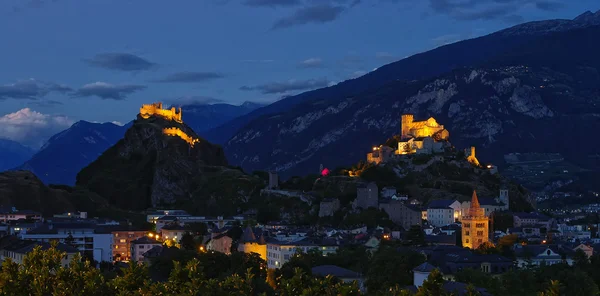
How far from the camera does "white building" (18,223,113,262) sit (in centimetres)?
10600

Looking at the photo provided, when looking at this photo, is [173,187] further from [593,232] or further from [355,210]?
[593,232]

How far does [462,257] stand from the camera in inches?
3465

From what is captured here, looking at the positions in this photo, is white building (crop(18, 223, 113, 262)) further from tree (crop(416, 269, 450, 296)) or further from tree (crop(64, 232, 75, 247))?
tree (crop(416, 269, 450, 296))

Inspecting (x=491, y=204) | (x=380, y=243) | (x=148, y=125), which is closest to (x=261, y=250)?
(x=380, y=243)

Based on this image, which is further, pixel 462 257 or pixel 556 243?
pixel 556 243

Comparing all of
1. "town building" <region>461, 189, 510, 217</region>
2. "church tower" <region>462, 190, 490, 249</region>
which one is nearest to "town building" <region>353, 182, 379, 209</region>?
"town building" <region>461, 189, 510, 217</region>

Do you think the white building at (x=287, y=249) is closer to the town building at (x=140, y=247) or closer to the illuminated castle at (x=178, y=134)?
the town building at (x=140, y=247)

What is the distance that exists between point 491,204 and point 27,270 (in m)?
89.5

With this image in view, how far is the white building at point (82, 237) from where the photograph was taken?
4173 inches

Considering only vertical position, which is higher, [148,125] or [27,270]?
[148,125]

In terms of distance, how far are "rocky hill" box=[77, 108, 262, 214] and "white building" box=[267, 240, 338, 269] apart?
178 ft

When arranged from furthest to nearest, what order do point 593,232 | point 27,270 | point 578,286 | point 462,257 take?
point 593,232, point 462,257, point 578,286, point 27,270

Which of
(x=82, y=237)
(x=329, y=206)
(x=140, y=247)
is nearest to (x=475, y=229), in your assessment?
(x=329, y=206)

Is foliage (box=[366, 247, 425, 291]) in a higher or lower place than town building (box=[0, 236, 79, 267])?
lower
